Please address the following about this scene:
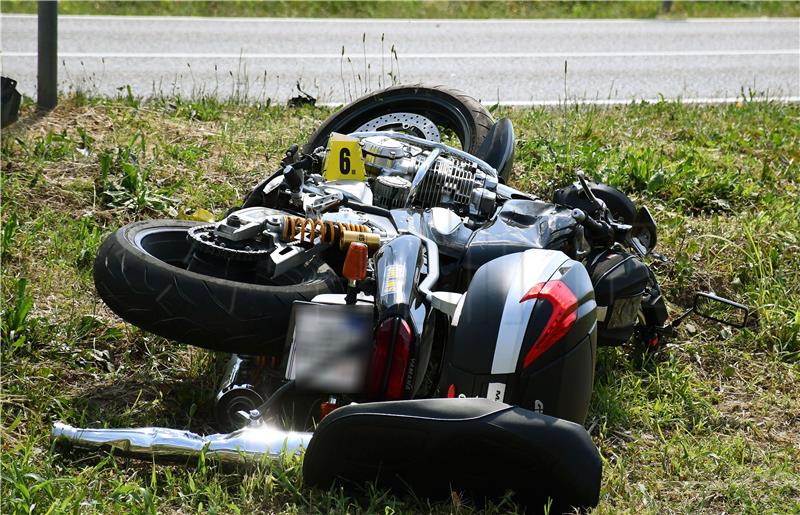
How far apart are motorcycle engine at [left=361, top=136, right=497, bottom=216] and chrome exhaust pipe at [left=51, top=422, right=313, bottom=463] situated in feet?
4.98

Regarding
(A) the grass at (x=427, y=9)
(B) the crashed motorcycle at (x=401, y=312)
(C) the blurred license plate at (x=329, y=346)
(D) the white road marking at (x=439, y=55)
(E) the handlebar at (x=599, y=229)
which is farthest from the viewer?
(A) the grass at (x=427, y=9)

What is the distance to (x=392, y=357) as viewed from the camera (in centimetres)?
357

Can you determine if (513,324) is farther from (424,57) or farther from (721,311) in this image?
(424,57)

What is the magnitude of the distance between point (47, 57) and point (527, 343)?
4.83m

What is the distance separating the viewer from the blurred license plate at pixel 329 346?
12.1 ft

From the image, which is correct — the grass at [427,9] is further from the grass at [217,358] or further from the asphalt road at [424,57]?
the grass at [217,358]

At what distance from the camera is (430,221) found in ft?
14.3

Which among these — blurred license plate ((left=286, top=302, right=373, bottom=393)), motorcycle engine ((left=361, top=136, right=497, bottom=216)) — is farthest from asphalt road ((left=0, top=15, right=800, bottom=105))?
blurred license plate ((left=286, top=302, right=373, bottom=393))

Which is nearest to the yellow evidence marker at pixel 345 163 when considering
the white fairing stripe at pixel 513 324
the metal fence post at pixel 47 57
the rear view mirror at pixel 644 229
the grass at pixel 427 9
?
the rear view mirror at pixel 644 229

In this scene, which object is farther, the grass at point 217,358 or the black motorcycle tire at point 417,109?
the black motorcycle tire at point 417,109

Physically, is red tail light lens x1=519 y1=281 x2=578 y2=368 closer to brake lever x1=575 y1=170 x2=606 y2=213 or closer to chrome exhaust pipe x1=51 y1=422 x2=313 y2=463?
chrome exhaust pipe x1=51 y1=422 x2=313 y2=463

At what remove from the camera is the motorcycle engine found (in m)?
A: 4.74

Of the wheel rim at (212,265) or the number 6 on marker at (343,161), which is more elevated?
the number 6 on marker at (343,161)

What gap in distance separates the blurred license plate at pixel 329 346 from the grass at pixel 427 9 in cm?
1062
